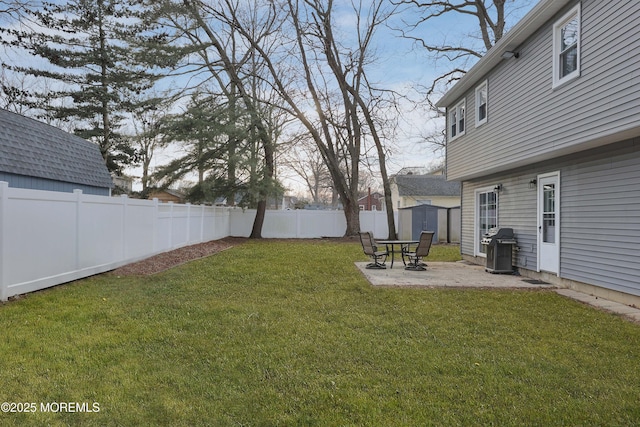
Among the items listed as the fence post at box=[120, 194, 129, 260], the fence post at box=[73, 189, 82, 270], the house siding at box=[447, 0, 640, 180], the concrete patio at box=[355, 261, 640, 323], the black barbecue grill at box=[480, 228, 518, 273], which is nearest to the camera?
the house siding at box=[447, 0, 640, 180]

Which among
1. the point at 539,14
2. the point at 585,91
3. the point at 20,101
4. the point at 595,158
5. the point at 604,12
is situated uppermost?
the point at 20,101

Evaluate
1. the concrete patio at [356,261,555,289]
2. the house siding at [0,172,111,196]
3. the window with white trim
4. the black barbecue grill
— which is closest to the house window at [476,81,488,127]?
the window with white trim

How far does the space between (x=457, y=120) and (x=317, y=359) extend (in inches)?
401

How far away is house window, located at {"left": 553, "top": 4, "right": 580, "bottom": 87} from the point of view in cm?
629

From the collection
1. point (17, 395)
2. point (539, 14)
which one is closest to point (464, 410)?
point (17, 395)

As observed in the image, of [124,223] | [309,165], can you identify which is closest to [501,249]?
[124,223]

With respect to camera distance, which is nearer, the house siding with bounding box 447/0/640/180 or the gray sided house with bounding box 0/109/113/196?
the house siding with bounding box 447/0/640/180

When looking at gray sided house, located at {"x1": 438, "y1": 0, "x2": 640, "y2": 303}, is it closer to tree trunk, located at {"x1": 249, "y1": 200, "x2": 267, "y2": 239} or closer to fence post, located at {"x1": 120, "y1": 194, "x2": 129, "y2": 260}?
fence post, located at {"x1": 120, "y1": 194, "x2": 129, "y2": 260}

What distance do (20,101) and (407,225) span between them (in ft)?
62.8

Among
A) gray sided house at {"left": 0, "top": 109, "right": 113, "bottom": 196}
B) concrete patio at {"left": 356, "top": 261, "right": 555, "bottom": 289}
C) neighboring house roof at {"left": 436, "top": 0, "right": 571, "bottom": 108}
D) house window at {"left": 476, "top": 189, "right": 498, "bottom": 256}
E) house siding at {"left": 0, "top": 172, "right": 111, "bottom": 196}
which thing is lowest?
concrete patio at {"left": 356, "top": 261, "right": 555, "bottom": 289}

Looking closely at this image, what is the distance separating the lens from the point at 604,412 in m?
2.72

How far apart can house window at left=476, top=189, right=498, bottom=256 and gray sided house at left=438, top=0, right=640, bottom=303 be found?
453 millimetres

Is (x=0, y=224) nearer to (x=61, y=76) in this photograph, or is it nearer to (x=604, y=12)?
(x=604, y=12)

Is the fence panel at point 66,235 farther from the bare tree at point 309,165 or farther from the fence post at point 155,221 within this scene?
the bare tree at point 309,165
